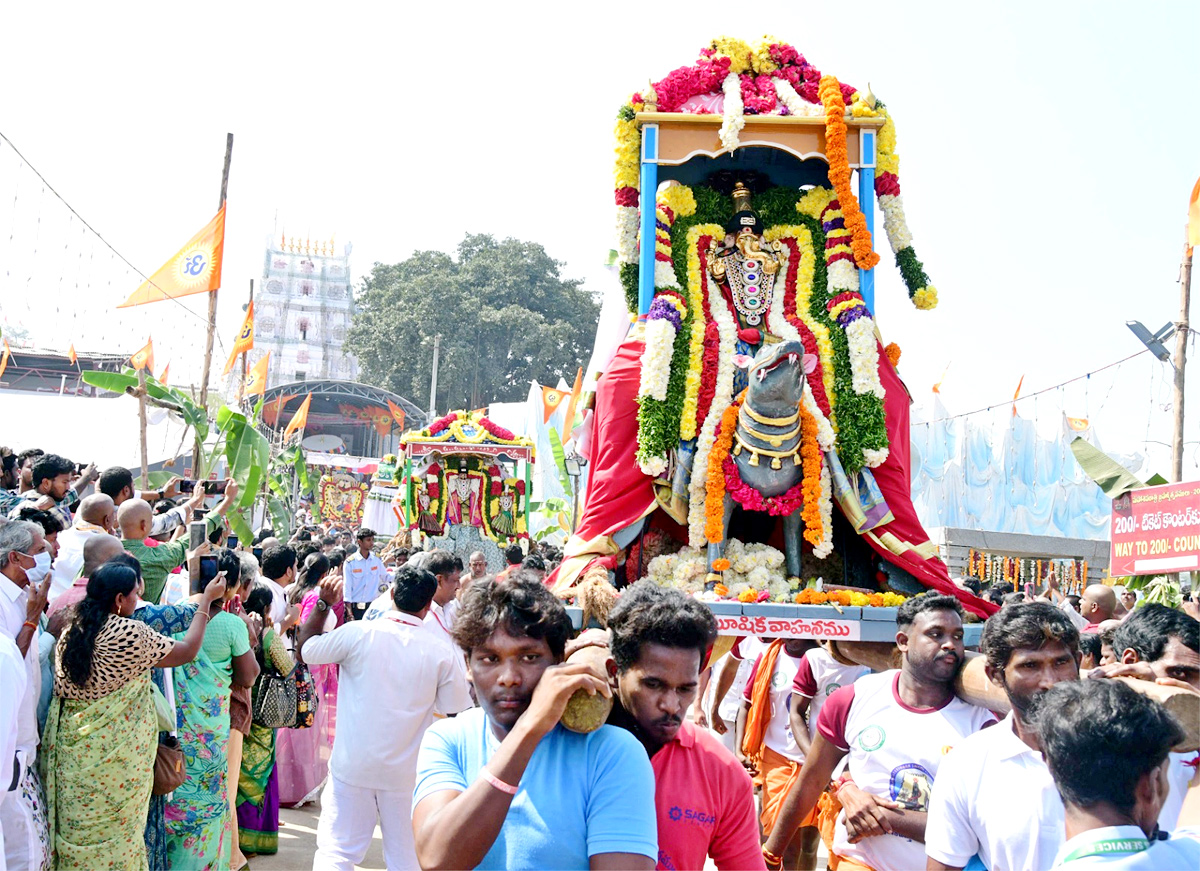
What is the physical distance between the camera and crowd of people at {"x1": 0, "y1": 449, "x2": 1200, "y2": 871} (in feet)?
7.52

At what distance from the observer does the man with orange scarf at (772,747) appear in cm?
534

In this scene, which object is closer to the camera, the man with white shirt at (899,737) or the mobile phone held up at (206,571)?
the man with white shirt at (899,737)

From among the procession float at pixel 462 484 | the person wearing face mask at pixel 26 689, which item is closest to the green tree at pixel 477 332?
the procession float at pixel 462 484

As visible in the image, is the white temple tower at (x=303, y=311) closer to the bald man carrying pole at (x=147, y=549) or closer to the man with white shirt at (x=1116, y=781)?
the bald man carrying pole at (x=147, y=549)

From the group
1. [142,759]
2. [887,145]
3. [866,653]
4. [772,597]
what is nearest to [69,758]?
[142,759]

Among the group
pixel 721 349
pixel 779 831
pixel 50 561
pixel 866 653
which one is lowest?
pixel 779 831

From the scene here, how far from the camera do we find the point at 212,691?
207 inches

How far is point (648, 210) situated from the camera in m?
8.87

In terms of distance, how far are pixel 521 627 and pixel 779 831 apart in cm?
203

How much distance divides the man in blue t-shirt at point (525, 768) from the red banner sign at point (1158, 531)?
406cm

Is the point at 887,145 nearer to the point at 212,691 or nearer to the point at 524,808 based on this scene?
the point at 212,691

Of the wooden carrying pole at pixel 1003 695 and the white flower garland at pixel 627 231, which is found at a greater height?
the white flower garland at pixel 627 231

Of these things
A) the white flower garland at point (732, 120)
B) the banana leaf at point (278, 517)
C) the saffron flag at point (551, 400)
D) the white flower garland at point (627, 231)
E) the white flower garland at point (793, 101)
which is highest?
the white flower garland at point (793, 101)

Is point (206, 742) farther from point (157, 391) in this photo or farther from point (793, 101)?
point (157, 391)
